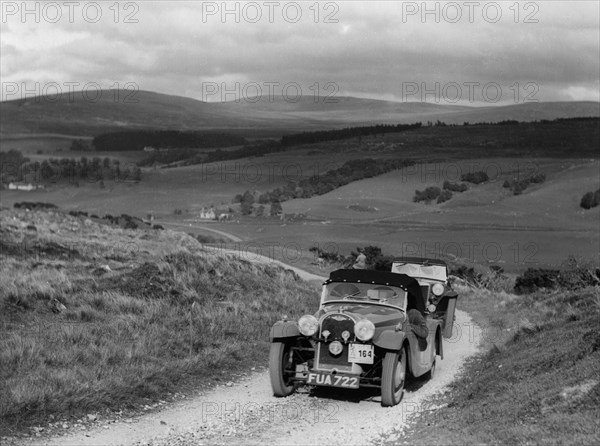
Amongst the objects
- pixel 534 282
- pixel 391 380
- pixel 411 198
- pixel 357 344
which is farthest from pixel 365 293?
pixel 411 198

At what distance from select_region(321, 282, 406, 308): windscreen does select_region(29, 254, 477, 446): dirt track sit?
153 cm

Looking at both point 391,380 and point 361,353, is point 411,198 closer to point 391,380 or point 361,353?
point 361,353

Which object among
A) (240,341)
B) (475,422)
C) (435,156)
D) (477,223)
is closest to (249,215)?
(477,223)

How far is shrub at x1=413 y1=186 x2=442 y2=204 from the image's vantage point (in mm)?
113688

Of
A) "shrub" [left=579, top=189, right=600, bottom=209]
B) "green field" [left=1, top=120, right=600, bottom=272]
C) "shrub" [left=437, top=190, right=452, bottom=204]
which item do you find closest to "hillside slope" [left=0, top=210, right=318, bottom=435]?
"green field" [left=1, top=120, right=600, bottom=272]

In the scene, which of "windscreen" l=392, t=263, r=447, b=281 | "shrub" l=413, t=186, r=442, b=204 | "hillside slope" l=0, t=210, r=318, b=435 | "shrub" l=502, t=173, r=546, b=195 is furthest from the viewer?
"shrub" l=502, t=173, r=546, b=195

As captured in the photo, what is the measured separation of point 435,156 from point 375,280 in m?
141

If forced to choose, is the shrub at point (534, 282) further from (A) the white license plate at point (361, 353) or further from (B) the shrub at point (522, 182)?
(B) the shrub at point (522, 182)

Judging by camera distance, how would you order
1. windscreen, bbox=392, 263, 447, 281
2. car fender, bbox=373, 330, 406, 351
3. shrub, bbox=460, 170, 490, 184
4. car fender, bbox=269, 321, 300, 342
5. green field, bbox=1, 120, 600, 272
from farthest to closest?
shrub, bbox=460, 170, 490, 184
green field, bbox=1, 120, 600, 272
windscreen, bbox=392, 263, 447, 281
car fender, bbox=269, 321, 300, 342
car fender, bbox=373, 330, 406, 351

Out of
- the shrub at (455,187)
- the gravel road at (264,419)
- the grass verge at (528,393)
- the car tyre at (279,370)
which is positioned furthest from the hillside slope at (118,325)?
the shrub at (455,187)

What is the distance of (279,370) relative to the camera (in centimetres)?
1197

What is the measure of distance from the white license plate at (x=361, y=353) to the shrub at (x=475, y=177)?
11479cm

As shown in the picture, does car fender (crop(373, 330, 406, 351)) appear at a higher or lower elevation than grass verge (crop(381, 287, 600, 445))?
higher

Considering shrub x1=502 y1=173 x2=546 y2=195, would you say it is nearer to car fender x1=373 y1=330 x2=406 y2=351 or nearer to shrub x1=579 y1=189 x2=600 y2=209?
shrub x1=579 y1=189 x2=600 y2=209
